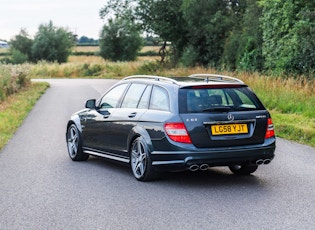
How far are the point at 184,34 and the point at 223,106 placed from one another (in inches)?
1633

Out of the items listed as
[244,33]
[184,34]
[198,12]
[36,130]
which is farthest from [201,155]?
[184,34]

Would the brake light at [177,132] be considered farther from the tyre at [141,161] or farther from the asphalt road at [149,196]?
the asphalt road at [149,196]

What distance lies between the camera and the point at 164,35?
50938 mm

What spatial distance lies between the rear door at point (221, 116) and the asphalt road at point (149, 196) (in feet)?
2.12

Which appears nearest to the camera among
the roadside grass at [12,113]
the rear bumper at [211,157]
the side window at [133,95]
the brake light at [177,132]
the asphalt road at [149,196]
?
the asphalt road at [149,196]

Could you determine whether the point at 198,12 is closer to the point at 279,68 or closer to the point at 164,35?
the point at 164,35

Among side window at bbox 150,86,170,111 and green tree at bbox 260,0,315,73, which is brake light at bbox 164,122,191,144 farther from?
green tree at bbox 260,0,315,73

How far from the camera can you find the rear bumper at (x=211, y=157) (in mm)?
8727

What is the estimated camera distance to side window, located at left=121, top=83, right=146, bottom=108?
10.0 m

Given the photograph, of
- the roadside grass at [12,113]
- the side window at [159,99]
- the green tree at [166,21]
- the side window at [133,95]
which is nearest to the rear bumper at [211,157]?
the side window at [159,99]

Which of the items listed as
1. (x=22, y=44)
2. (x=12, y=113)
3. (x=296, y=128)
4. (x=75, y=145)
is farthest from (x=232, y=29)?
(x=22, y=44)

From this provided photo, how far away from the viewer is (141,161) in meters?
9.45

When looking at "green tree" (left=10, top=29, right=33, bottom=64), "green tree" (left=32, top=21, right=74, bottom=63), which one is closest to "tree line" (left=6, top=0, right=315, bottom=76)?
"green tree" (left=32, top=21, right=74, bottom=63)

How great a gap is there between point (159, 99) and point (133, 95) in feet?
2.56
